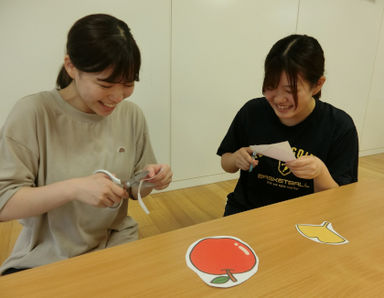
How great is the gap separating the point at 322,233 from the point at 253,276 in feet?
0.77

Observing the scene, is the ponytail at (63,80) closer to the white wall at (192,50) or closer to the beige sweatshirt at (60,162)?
the beige sweatshirt at (60,162)

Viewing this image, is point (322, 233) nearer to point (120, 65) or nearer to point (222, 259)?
point (222, 259)

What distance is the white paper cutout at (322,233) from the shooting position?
63cm

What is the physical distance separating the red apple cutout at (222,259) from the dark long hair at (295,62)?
0.55m

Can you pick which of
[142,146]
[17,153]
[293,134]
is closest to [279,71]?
[293,134]

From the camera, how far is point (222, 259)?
1.85ft

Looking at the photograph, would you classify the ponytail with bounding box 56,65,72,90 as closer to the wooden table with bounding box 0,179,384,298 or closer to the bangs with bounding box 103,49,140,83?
the bangs with bounding box 103,49,140,83

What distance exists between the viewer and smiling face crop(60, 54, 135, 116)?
695 mm

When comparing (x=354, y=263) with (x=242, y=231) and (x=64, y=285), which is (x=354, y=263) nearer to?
(x=242, y=231)

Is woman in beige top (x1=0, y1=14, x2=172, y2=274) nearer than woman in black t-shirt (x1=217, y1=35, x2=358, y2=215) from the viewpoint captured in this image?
Yes

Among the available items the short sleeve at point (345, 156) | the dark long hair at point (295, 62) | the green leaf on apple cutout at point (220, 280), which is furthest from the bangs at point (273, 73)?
the green leaf on apple cutout at point (220, 280)

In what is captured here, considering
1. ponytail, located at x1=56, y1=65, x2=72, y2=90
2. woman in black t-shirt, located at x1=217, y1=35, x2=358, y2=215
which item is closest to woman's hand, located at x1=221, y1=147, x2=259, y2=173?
woman in black t-shirt, located at x1=217, y1=35, x2=358, y2=215

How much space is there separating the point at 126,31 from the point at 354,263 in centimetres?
72

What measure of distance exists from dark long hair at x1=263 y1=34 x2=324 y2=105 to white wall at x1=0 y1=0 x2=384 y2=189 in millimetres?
1132
